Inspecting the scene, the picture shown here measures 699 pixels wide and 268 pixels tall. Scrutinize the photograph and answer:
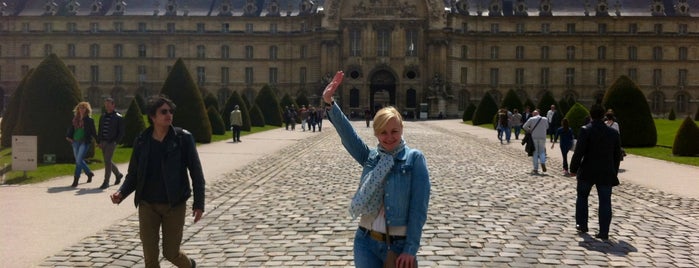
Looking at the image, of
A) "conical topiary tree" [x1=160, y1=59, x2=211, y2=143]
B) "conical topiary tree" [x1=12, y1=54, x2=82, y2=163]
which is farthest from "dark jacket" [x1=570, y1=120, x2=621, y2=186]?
"conical topiary tree" [x1=160, y1=59, x2=211, y2=143]

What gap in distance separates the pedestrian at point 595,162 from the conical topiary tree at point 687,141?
53.8 feet

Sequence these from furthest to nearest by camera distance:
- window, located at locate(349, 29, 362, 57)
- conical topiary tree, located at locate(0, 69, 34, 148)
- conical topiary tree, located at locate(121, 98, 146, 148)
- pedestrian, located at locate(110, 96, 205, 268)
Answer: window, located at locate(349, 29, 362, 57)
conical topiary tree, located at locate(121, 98, 146, 148)
conical topiary tree, located at locate(0, 69, 34, 148)
pedestrian, located at locate(110, 96, 205, 268)

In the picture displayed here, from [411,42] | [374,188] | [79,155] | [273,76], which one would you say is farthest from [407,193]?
[273,76]

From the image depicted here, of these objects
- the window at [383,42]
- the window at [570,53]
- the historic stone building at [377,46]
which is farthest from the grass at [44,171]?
the window at [570,53]

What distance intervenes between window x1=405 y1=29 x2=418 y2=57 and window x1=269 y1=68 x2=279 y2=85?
633 inches

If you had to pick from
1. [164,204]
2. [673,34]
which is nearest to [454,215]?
[164,204]

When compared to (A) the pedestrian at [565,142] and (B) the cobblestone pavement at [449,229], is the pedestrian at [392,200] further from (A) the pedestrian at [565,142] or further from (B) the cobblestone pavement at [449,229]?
(A) the pedestrian at [565,142]

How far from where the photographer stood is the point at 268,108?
4962 cm

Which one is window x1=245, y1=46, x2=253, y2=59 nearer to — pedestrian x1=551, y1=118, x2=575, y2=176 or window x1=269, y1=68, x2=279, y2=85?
window x1=269, y1=68, x2=279, y2=85

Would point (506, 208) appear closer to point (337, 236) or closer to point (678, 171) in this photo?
point (337, 236)

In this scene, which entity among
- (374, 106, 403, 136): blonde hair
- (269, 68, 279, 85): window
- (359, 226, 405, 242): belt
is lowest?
(359, 226, 405, 242): belt

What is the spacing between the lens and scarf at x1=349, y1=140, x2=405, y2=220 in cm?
457

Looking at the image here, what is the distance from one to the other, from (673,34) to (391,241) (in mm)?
80268

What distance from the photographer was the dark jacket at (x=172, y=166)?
20.0ft
